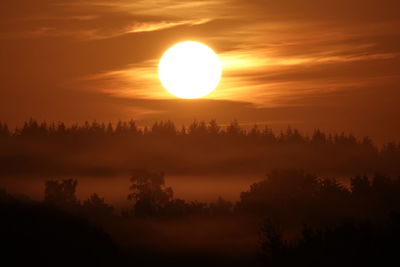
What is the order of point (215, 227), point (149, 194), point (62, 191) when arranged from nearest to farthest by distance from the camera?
point (215, 227)
point (62, 191)
point (149, 194)

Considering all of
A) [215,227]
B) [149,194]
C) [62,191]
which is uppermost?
[149,194]

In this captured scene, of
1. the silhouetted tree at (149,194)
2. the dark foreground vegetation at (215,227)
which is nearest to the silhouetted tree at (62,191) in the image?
the dark foreground vegetation at (215,227)

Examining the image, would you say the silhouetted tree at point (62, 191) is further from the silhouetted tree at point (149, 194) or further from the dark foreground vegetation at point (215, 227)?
the silhouetted tree at point (149, 194)

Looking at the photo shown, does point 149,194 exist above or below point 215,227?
above

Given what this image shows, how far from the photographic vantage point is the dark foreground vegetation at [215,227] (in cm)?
6103

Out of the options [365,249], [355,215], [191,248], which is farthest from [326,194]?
[365,249]

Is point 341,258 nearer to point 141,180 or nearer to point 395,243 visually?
point 395,243

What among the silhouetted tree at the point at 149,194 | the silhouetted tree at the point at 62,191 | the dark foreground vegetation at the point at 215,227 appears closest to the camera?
the dark foreground vegetation at the point at 215,227

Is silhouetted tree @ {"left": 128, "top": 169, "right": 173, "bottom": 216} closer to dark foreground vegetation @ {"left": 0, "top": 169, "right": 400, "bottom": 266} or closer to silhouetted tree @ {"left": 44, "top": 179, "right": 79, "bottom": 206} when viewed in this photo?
dark foreground vegetation @ {"left": 0, "top": 169, "right": 400, "bottom": 266}

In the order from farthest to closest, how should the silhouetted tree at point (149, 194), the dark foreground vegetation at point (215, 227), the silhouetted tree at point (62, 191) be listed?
the silhouetted tree at point (149, 194) < the silhouetted tree at point (62, 191) < the dark foreground vegetation at point (215, 227)

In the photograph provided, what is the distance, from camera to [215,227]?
451 feet

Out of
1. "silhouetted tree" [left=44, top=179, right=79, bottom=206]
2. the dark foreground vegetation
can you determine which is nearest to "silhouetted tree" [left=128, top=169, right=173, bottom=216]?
the dark foreground vegetation

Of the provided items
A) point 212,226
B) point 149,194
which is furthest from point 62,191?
point 212,226

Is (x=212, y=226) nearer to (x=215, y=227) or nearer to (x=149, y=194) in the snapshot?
(x=215, y=227)
